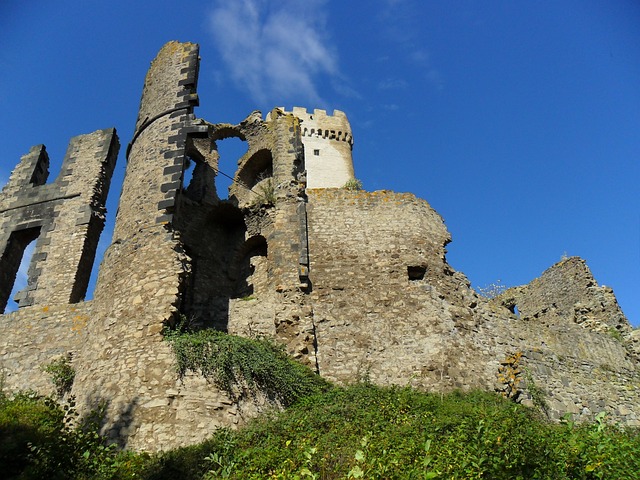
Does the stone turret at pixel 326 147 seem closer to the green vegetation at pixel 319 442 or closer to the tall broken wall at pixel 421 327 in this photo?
the tall broken wall at pixel 421 327

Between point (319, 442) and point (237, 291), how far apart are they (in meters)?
7.49

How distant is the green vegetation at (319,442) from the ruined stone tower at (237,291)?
1.97ft

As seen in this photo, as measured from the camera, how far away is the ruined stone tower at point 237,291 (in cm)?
890

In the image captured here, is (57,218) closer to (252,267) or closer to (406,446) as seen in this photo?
(252,267)

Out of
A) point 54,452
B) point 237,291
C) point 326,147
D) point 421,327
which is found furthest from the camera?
point 326,147

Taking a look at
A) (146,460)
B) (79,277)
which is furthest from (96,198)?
(146,460)

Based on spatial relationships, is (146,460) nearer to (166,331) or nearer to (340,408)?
(166,331)

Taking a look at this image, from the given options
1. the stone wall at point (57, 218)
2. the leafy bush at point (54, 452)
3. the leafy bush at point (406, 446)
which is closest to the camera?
the leafy bush at point (406, 446)

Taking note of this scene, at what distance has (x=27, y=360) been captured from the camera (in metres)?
10.9

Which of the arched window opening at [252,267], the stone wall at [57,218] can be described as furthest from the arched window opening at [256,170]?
the stone wall at [57,218]

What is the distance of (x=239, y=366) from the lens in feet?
28.5

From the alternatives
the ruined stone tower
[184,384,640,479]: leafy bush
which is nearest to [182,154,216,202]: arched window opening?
the ruined stone tower

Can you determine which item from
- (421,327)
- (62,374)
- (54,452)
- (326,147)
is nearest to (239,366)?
(54,452)

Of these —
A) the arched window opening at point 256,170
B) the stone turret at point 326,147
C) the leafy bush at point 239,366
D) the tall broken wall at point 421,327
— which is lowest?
the leafy bush at point 239,366
